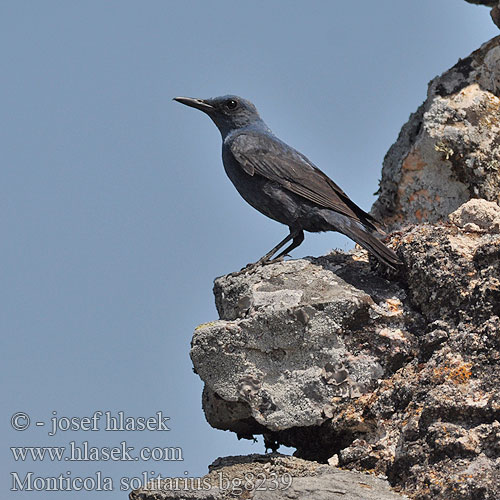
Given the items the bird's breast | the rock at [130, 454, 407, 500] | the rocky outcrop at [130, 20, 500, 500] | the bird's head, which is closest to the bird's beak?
the bird's head

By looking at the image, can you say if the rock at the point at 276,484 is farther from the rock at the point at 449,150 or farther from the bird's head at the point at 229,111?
the bird's head at the point at 229,111

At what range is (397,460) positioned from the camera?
5.88 m

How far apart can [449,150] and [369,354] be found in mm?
3276

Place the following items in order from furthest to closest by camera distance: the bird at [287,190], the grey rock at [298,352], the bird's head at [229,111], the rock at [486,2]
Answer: the rock at [486,2], the bird's head at [229,111], the bird at [287,190], the grey rock at [298,352]

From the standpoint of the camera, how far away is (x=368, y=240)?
7258mm

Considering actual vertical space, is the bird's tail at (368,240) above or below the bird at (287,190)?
below

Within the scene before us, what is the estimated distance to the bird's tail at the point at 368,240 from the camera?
693cm

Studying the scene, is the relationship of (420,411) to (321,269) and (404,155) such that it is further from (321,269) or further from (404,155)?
(404,155)

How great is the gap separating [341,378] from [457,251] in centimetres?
126

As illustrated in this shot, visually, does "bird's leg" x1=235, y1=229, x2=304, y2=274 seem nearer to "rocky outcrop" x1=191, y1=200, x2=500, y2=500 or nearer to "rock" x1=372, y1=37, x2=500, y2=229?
"rocky outcrop" x1=191, y1=200, x2=500, y2=500

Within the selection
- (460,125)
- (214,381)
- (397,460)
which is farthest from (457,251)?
(460,125)

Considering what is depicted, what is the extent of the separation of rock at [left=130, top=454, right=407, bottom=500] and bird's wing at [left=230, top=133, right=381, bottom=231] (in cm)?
272

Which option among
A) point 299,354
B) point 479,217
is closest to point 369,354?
point 299,354

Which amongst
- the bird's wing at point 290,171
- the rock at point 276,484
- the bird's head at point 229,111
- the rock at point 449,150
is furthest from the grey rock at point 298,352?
the bird's head at point 229,111
